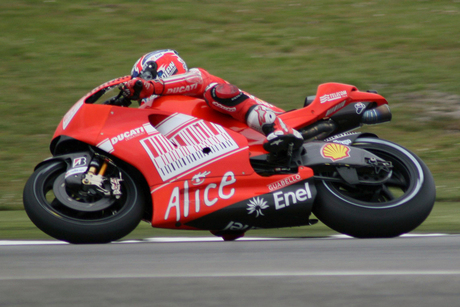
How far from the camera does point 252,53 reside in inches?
496

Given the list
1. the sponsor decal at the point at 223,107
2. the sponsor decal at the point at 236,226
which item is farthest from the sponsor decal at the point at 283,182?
the sponsor decal at the point at 223,107

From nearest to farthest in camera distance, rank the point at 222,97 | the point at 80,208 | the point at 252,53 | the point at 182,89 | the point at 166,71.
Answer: the point at 80,208, the point at 222,97, the point at 182,89, the point at 166,71, the point at 252,53

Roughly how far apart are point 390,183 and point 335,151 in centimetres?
44

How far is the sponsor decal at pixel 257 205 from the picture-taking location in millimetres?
4273

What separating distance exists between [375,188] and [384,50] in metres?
8.61

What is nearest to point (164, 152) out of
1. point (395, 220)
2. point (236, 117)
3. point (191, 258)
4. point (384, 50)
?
point (236, 117)

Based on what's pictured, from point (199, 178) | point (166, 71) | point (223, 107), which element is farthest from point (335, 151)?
Result: point (166, 71)

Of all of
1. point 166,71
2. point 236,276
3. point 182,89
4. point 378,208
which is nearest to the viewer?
point 236,276

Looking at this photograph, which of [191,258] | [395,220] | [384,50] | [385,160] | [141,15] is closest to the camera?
[191,258]

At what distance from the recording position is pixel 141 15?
1465cm

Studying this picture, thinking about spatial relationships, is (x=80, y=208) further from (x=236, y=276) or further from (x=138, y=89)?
(x=236, y=276)

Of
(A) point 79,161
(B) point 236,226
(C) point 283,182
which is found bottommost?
(B) point 236,226

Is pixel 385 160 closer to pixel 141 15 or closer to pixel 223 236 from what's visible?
pixel 223 236

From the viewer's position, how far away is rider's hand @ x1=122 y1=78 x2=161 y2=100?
4391 mm
